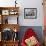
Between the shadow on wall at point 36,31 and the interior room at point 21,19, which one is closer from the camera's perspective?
the interior room at point 21,19

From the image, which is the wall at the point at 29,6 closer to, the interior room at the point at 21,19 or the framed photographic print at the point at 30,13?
the interior room at the point at 21,19

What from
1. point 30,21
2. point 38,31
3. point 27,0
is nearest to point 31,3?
point 27,0

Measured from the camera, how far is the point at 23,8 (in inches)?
225

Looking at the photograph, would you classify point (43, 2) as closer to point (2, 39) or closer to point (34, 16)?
point (34, 16)

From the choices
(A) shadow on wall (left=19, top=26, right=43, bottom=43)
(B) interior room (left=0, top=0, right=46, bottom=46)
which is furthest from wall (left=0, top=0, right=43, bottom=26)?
(A) shadow on wall (left=19, top=26, right=43, bottom=43)

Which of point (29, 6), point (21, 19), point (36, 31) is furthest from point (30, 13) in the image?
point (36, 31)

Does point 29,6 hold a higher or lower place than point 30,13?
higher

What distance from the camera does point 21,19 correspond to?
573cm

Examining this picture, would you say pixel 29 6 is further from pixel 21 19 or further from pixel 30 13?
pixel 21 19

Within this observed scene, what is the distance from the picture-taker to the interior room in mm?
5598

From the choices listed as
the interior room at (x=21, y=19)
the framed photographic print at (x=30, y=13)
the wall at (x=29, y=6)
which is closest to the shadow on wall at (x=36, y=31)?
the interior room at (x=21, y=19)

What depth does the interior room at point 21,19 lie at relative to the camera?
5.60 m

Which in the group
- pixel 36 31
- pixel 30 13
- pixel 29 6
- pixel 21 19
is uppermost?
pixel 29 6

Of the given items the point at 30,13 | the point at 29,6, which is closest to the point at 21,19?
the point at 30,13
